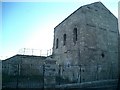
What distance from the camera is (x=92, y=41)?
1492 cm

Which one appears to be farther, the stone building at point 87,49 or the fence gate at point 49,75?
the stone building at point 87,49

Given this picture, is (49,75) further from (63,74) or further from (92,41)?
(63,74)

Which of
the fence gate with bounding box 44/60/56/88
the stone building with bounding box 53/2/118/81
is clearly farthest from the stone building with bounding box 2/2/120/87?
the fence gate with bounding box 44/60/56/88

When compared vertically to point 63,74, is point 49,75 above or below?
above

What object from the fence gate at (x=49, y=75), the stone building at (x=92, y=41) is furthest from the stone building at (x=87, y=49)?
the fence gate at (x=49, y=75)

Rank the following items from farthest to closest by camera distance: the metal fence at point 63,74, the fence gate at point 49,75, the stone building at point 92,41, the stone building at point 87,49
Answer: the stone building at point 92,41
the stone building at point 87,49
the metal fence at point 63,74
the fence gate at point 49,75

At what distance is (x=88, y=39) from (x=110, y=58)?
131 inches

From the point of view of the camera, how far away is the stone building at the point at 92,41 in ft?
47.5

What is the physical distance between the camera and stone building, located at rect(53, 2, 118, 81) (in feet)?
47.5

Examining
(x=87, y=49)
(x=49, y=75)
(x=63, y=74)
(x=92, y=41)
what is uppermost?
(x=92, y=41)

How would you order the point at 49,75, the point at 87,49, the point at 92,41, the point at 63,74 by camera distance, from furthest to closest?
the point at 63,74
the point at 92,41
the point at 87,49
the point at 49,75

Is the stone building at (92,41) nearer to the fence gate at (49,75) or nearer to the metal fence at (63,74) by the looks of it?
the metal fence at (63,74)

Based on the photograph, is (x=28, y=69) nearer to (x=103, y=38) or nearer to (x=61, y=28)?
(x=61, y=28)

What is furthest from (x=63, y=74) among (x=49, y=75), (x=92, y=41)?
(x=49, y=75)
